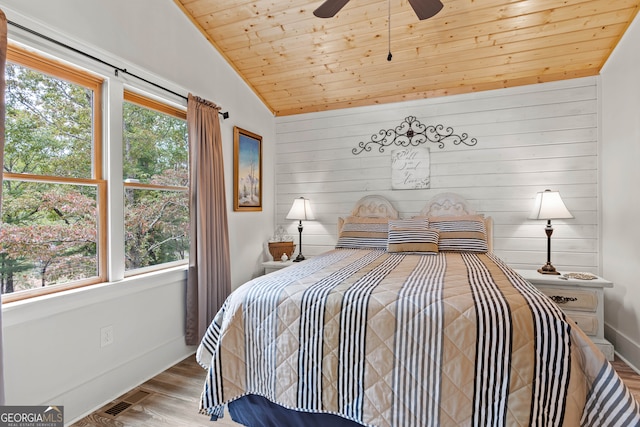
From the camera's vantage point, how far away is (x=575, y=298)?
2615 millimetres

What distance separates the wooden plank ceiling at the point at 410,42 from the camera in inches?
98.6

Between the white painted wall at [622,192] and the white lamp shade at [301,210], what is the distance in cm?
279

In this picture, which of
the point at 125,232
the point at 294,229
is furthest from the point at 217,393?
the point at 294,229

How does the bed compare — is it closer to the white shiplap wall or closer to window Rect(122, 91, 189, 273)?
window Rect(122, 91, 189, 273)

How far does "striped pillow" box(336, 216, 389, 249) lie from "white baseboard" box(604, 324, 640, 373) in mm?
1997

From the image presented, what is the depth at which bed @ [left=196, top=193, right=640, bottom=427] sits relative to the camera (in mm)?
1167

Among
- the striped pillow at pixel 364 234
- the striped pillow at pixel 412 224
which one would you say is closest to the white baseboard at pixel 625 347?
the striped pillow at pixel 412 224

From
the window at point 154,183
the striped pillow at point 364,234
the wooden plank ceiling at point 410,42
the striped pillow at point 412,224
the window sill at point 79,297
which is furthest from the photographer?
the striped pillow at point 364,234

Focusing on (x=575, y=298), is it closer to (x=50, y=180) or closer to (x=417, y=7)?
(x=417, y=7)

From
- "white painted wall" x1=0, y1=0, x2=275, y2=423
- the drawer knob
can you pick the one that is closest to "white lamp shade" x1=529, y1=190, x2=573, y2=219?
the drawer knob

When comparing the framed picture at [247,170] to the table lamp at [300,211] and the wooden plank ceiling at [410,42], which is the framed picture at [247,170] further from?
the wooden plank ceiling at [410,42]

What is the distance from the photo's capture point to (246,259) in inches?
139

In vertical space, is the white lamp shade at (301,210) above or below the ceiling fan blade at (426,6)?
below

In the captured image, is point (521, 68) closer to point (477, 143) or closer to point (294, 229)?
point (477, 143)
